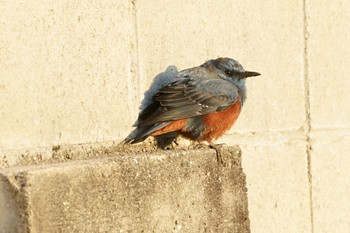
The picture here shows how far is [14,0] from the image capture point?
3562mm

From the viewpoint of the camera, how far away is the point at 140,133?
13.6ft

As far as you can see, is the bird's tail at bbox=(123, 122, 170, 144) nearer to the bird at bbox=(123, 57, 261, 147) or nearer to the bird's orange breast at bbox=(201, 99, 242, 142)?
the bird at bbox=(123, 57, 261, 147)

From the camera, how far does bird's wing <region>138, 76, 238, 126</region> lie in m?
4.26

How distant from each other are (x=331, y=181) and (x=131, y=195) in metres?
2.09

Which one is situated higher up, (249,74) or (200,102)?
(249,74)

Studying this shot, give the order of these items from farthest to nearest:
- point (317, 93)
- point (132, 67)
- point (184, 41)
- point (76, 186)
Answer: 1. point (317, 93)
2. point (184, 41)
3. point (132, 67)
4. point (76, 186)

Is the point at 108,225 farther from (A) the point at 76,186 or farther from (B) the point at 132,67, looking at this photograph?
(B) the point at 132,67

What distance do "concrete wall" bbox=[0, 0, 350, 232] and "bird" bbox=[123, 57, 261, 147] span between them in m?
0.09

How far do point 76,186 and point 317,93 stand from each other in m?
2.37

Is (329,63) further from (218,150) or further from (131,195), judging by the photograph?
(131,195)

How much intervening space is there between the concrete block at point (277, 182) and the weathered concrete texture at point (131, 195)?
0.48 m

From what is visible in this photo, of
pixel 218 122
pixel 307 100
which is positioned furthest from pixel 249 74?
pixel 307 100

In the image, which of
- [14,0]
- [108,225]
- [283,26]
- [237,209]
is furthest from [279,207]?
[14,0]

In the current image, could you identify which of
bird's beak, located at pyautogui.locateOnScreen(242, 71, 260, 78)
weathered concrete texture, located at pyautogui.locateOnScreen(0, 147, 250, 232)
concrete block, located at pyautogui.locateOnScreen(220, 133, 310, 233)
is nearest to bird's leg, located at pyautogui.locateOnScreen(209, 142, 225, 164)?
weathered concrete texture, located at pyautogui.locateOnScreen(0, 147, 250, 232)
